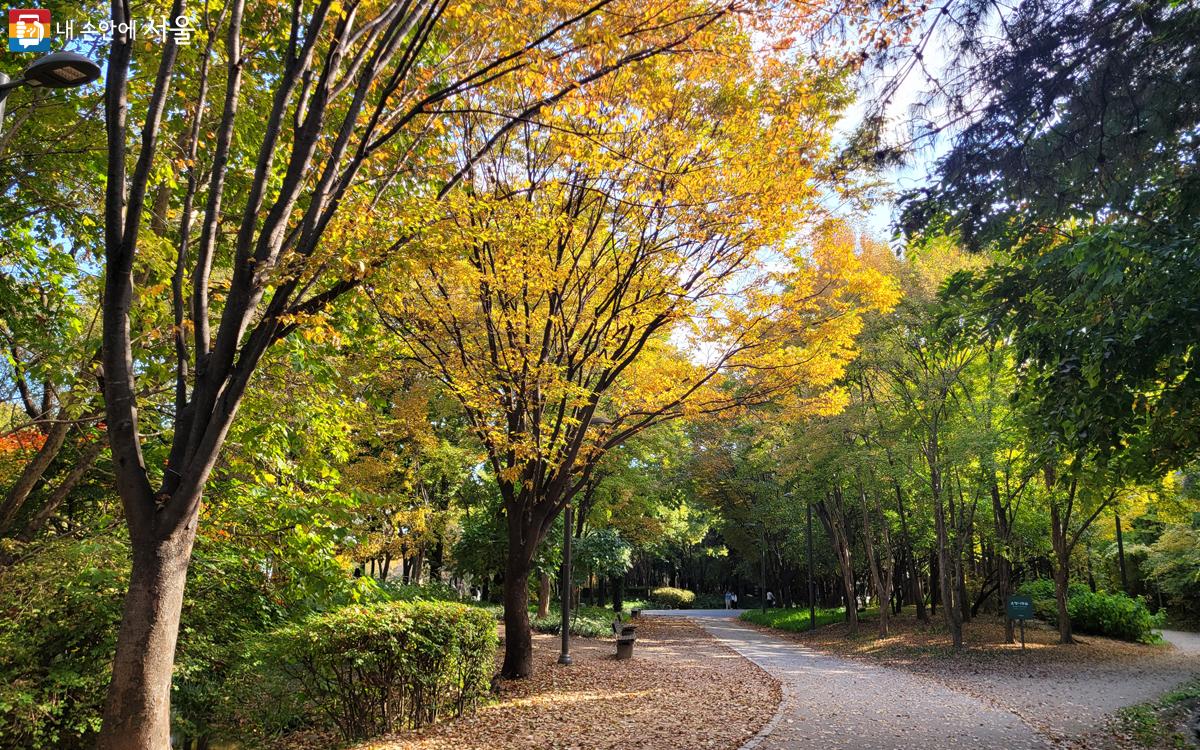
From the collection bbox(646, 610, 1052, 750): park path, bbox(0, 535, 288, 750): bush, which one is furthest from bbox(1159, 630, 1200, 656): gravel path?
bbox(0, 535, 288, 750): bush

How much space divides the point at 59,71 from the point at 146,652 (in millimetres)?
3187

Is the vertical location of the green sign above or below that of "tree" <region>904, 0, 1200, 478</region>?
below

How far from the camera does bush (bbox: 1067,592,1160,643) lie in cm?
1633

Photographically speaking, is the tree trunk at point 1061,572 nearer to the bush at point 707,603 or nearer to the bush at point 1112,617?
the bush at point 1112,617

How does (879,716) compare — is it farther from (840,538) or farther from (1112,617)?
(840,538)

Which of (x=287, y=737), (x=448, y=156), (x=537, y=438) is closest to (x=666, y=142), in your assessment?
(x=448, y=156)

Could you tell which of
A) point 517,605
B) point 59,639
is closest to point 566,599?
point 517,605

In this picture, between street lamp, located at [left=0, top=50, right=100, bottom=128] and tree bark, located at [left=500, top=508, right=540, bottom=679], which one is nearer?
street lamp, located at [left=0, top=50, right=100, bottom=128]

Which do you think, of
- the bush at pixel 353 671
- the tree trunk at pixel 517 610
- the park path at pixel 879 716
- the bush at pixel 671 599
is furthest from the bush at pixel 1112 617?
the bush at pixel 671 599

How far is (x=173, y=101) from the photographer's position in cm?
625

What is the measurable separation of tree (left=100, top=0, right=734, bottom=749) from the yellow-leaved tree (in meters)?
0.77

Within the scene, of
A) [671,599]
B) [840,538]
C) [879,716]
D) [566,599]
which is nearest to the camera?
[879,716]

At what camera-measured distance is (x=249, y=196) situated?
15.0ft

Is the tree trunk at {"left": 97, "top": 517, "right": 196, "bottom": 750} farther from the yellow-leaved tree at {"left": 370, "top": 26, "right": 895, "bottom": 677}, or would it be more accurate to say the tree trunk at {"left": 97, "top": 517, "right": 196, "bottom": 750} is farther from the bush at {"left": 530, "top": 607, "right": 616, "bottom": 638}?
the bush at {"left": 530, "top": 607, "right": 616, "bottom": 638}
